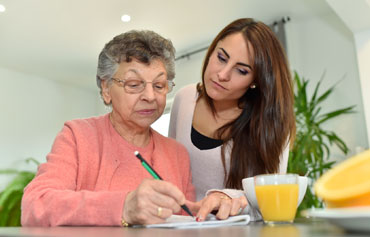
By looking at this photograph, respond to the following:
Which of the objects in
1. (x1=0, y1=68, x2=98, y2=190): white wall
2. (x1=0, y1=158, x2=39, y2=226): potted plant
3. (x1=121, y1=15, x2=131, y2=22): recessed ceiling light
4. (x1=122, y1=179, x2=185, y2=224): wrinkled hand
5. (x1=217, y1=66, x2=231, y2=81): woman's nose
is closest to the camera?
(x1=122, y1=179, x2=185, y2=224): wrinkled hand

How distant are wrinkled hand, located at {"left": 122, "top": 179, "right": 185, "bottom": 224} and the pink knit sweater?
67 millimetres

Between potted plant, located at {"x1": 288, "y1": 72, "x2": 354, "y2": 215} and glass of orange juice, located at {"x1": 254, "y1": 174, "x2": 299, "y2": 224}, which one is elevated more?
potted plant, located at {"x1": 288, "y1": 72, "x2": 354, "y2": 215}

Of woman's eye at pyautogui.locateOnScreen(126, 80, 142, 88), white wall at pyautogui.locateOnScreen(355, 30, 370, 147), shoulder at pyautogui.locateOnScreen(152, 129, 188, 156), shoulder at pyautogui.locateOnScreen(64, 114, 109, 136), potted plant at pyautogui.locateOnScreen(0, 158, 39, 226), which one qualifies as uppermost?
white wall at pyautogui.locateOnScreen(355, 30, 370, 147)

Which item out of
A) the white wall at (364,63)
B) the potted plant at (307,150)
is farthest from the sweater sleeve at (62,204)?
the white wall at (364,63)

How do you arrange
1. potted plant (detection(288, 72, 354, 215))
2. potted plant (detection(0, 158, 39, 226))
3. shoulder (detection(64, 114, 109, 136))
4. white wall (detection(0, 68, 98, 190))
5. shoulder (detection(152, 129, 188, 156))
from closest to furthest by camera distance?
1. shoulder (detection(64, 114, 109, 136))
2. shoulder (detection(152, 129, 188, 156))
3. potted plant (detection(288, 72, 354, 215))
4. potted plant (detection(0, 158, 39, 226))
5. white wall (detection(0, 68, 98, 190))

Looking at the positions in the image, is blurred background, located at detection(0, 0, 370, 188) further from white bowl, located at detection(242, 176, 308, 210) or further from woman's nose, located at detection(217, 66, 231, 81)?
white bowl, located at detection(242, 176, 308, 210)

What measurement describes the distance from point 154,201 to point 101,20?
507 centimetres

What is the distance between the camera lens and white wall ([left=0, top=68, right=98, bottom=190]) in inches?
272

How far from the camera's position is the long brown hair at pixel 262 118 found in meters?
1.75

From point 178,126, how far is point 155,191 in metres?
1.03

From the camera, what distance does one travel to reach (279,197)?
3.11 feet

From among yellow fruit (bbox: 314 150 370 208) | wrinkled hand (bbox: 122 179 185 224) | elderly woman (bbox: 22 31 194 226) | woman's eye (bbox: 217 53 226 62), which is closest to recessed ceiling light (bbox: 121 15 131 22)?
woman's eye (bbox: 217 53 226 62)

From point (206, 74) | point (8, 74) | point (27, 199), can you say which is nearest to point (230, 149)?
point (206, 74)

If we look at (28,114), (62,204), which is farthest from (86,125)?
(28,114)
